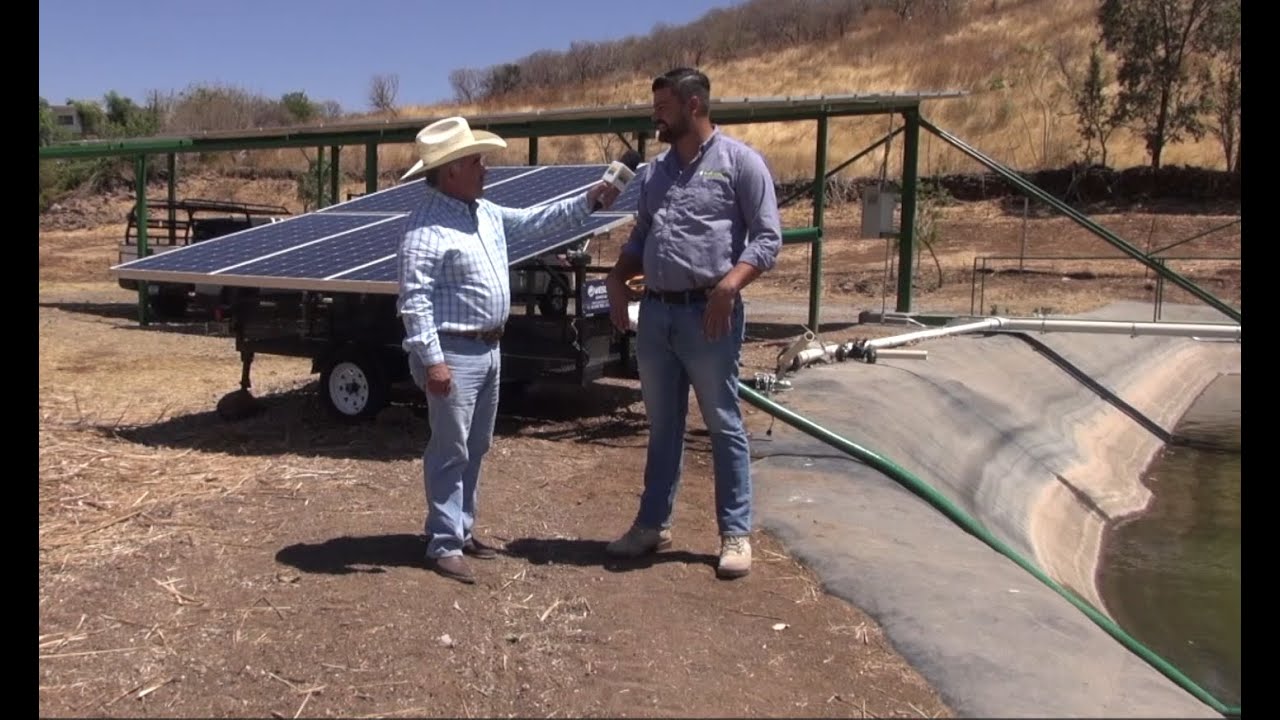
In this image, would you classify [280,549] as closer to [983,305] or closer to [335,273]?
[335,273]

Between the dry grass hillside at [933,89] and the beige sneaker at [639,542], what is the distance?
914 inches

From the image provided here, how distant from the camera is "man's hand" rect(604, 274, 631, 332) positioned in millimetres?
5992

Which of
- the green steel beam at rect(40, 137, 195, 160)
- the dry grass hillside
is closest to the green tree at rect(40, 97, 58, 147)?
the dry grass hillside

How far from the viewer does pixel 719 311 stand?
5.32m

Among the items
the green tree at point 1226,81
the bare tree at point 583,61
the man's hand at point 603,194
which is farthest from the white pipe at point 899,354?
the bare tree at point 583,61

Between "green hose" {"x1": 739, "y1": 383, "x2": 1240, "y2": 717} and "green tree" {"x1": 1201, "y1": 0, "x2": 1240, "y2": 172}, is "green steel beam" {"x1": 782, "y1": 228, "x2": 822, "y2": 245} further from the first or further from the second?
"green tree" {"x1": 1201, "y1": 0, "x2": 1240, "y2": 172}

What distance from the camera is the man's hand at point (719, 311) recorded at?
5289mm

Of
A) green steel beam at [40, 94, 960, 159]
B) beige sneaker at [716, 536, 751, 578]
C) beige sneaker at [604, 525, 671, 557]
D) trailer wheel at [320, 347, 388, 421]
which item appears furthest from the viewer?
green steel beam at [40, 94, 960, 159]

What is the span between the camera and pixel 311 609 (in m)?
5.13

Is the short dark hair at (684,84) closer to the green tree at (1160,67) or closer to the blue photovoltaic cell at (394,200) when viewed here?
the blue photovoltaic cell at (394,200)

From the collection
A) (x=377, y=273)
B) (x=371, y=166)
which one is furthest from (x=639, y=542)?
(x=371, y=166)

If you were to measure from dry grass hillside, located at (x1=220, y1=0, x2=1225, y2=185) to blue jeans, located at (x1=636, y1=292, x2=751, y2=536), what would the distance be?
23.2m
